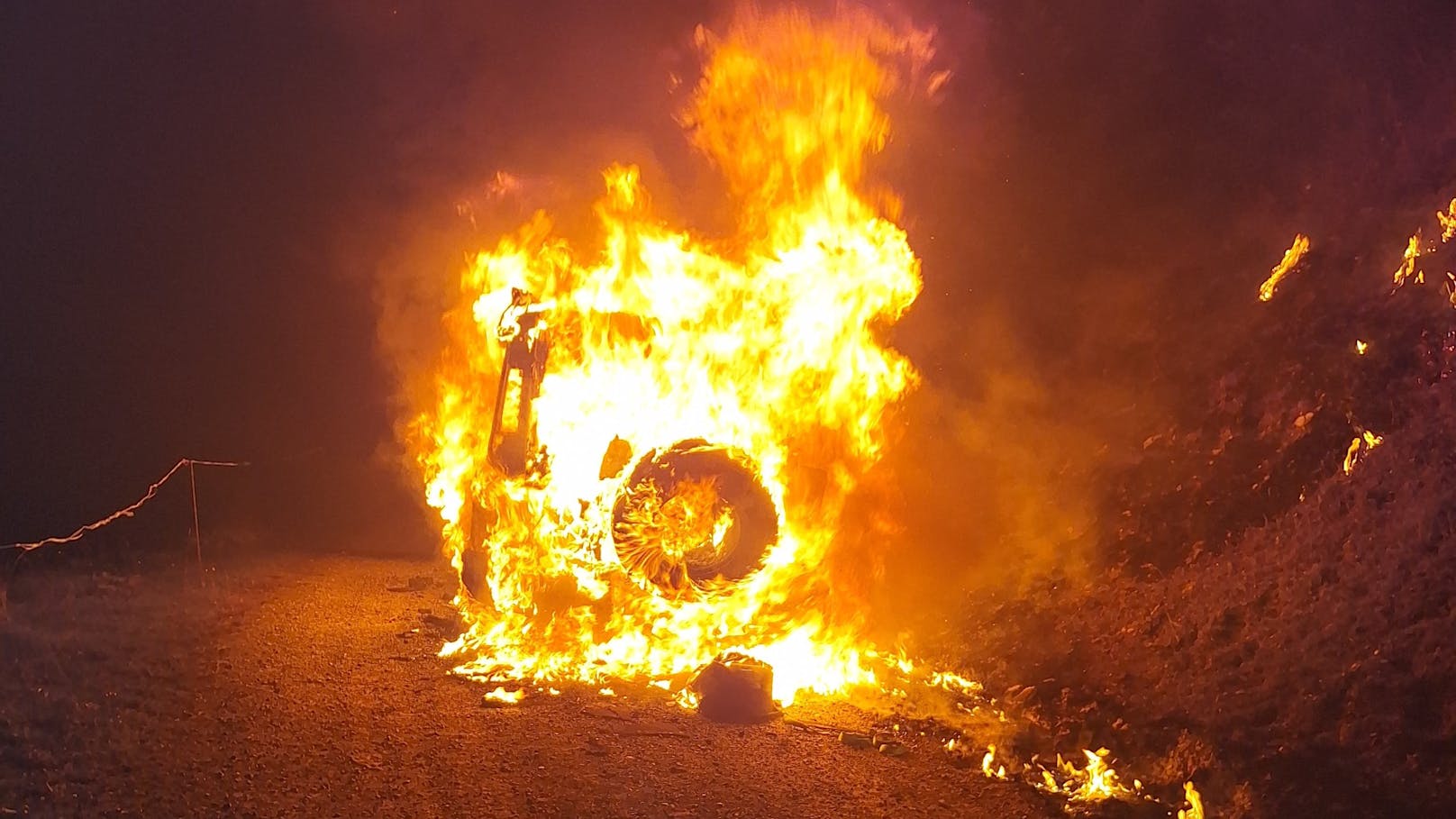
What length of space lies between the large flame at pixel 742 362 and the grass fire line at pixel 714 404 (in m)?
0.02

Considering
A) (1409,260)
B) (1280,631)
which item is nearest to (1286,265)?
(1409,260)

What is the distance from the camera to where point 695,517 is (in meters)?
8.58

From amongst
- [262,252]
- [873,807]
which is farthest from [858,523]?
[262,252]

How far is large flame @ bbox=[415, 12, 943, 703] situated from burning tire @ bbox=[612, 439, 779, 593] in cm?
13

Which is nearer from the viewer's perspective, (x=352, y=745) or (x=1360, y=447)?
(x=352, y=745)

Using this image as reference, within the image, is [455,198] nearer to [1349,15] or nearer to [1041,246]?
[1041,246]

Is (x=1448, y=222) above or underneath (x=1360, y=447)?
above

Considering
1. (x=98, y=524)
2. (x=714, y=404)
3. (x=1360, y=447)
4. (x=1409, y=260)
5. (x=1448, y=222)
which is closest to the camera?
(x=1360, y=447)

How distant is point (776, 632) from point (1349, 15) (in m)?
8.73

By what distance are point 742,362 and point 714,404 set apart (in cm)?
48

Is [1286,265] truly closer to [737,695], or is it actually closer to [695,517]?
[695,517]

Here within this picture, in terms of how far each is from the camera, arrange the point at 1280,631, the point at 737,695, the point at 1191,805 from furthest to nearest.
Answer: the point at 737,695 → the point at 1280,631 → the point at 1191,805

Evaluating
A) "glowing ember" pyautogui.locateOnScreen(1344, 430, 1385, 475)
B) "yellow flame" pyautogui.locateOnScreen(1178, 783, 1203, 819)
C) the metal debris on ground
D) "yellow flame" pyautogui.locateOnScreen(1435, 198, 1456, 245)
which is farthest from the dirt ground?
"yellow flame" pyautogui.locateOnScreen(1435, 198, 1456, 245)

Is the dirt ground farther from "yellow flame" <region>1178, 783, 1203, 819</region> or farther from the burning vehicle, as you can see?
the burning vehicle
